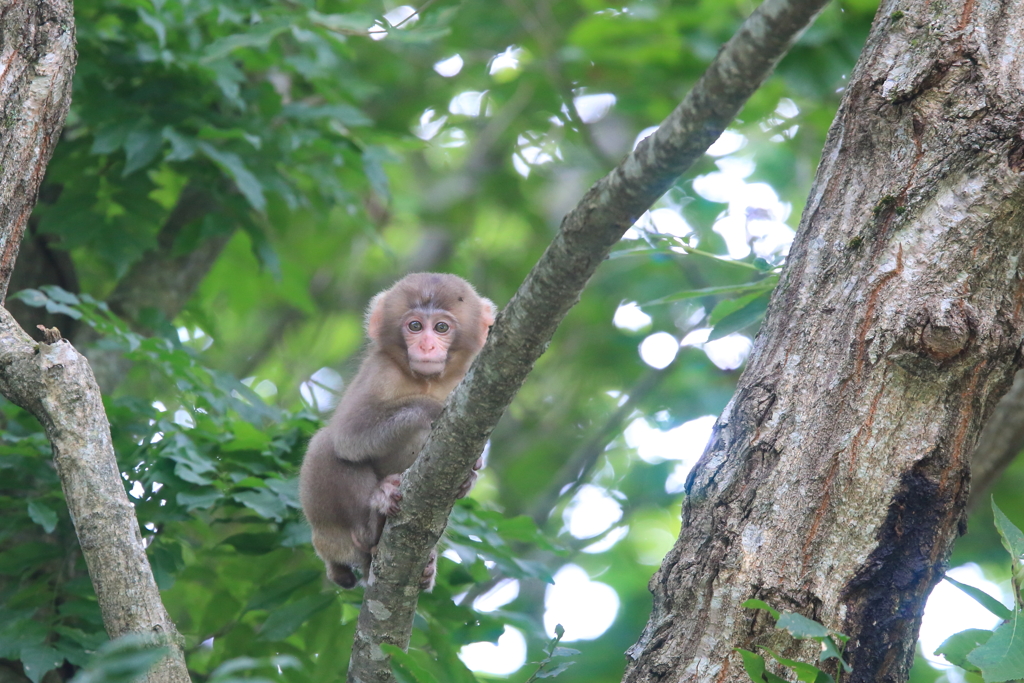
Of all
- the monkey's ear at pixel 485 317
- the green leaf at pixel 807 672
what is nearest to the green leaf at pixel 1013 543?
the green leaf at pixel 807 672

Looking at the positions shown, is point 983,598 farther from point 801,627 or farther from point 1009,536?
point 801,627

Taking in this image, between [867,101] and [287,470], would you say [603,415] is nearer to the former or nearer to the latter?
[287,470]

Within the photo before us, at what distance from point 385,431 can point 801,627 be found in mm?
2551

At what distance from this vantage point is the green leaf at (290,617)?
4.36 metres

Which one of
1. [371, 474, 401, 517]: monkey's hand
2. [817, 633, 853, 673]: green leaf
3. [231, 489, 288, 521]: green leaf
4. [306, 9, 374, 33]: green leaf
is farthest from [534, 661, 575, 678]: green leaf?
[306, 9, 374, 33]: green leaf

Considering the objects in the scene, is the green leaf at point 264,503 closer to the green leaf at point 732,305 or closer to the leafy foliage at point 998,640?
the green leaf at point 732,305

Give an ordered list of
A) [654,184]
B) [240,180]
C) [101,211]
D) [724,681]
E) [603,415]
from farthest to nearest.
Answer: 1. [603,415]
2. [101,211]
3. [240,180]
4. [724,681]
5. [654,184]

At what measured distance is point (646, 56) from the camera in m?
6.90

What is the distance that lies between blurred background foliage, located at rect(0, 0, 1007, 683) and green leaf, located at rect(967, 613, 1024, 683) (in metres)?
1.58

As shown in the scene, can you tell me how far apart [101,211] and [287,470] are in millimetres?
2020

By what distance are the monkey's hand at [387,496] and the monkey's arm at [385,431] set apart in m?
0.17

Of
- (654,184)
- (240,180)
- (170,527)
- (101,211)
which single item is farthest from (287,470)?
(654,184)

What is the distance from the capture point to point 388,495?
4258mm

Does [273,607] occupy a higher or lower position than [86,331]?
lower
